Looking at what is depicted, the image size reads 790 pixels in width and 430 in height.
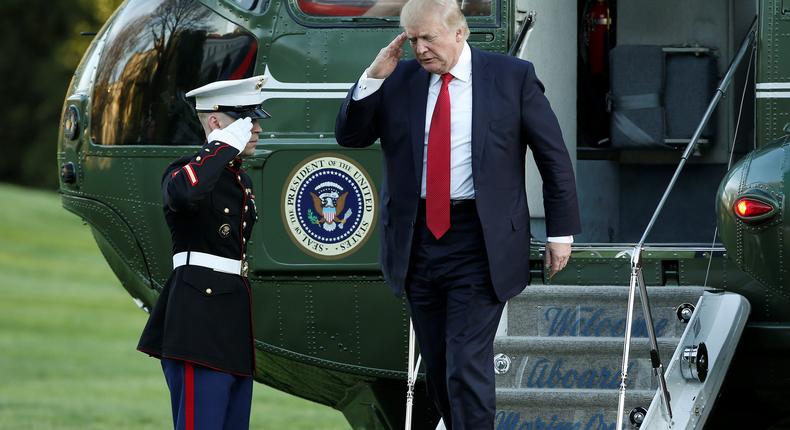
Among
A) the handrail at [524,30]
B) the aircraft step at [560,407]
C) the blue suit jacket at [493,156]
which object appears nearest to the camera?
the blue suit jacket at [493,156]

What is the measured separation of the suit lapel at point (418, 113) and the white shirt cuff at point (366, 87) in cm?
12

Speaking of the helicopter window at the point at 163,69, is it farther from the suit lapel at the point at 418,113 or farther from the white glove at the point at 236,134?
the suit lapel at the point at 418,113

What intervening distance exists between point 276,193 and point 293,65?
56 cm

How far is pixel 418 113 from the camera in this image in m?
4.89

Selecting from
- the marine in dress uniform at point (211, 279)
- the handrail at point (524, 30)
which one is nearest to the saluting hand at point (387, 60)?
the marine in dress uniform at point (211, 279)

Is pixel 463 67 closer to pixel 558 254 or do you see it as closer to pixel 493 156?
pixel 493 156

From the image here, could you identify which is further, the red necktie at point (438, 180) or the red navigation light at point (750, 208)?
the red navigation light at point (750, 208)

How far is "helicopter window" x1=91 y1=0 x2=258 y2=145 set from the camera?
6.68 meters

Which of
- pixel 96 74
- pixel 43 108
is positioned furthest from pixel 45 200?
pixel 96 74

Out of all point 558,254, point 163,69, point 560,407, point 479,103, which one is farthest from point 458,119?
point 163,69

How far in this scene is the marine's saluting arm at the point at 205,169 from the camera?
15.9ft

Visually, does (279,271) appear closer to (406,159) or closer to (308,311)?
(308,311)

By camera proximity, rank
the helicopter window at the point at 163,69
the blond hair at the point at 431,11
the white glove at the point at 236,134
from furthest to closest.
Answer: the helicopter window at the point at 163,69 < the white glove at the point at 236,134 < the blond hair at the point at 431,11

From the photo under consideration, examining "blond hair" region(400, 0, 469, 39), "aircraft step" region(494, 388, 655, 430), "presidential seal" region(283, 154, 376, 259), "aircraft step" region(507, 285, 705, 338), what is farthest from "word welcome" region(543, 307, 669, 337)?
"blond hair" region(400, 0, 469, 39)
